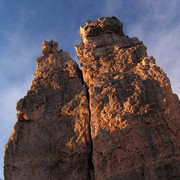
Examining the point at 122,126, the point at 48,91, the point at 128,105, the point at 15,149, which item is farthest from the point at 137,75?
the point at 15,149

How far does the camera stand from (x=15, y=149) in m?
12.8

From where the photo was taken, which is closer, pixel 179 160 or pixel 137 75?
pixel 179 160

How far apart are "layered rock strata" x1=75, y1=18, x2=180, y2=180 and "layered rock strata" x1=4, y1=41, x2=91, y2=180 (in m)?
0.82

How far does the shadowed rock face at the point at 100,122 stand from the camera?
1105 centimetres

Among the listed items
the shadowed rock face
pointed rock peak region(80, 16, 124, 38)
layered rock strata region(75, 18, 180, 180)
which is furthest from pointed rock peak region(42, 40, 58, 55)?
layered rock strata region(75, 18, 180, 180)

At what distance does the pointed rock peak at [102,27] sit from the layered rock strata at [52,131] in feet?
9.69

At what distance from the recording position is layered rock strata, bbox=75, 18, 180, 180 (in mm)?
10758

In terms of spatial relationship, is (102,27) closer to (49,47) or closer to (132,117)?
(49,47)

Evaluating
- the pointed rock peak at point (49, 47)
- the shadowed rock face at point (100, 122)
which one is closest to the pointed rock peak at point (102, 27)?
the shadowed rock face at point (100, 122)

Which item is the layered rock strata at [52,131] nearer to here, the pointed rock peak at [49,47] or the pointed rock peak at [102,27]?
the pointed rock peak at [49,47]

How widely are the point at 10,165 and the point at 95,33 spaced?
35.0ft

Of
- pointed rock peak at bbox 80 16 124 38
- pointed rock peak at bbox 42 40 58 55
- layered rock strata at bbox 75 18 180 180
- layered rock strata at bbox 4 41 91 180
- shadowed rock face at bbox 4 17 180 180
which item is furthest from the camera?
pointed rock peak at bbox 42 40 58 55

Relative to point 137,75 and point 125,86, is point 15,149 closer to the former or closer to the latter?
point 125,86

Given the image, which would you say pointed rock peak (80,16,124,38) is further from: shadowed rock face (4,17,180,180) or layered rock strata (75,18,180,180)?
layered rock strata (75,18,180,180)
